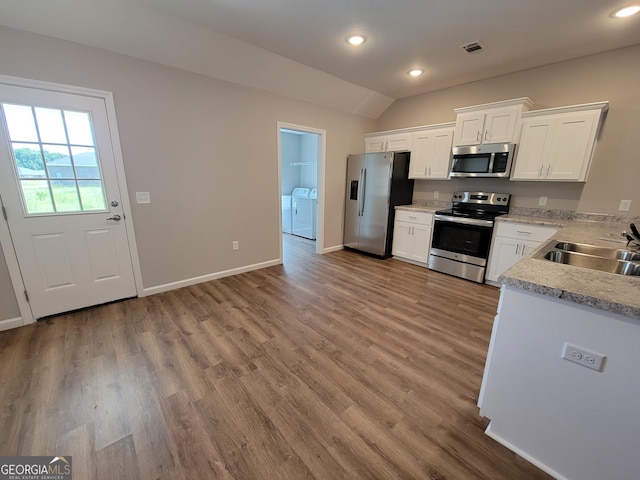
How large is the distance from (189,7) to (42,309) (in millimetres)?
3113

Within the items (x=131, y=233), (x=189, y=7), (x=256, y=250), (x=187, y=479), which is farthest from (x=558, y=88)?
(x=131, y=233)

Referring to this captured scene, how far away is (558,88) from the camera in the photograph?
3.10 meters

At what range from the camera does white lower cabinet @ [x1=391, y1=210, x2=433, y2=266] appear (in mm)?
3971

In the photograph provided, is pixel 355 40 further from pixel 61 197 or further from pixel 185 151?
pixel 61 197

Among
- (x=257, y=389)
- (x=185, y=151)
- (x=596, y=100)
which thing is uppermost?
(x=596, y=100)

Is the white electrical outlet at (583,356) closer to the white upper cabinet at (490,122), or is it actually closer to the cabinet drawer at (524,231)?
the cabinet drawer at (524,231)

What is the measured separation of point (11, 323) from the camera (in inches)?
92.1

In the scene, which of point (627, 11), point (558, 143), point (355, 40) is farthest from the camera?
point (558, 143)

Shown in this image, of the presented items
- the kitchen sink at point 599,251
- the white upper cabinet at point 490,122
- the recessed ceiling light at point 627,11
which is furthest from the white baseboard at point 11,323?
the recessed ceiling light at point 627,11

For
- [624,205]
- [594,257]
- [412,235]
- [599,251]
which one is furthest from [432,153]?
[594,257]

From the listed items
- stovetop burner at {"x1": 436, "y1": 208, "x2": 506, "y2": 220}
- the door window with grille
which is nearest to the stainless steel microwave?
stovetop burner at {"x1": 436, "y1": 208, "x2": 506, "y2": 220}

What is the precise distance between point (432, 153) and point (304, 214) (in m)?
3.04

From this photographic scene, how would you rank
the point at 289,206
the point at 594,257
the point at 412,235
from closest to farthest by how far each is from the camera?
the point at 594,257, the point at 412,235, the point at 289,206

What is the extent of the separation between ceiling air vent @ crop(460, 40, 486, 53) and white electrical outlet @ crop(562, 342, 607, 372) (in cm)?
298
